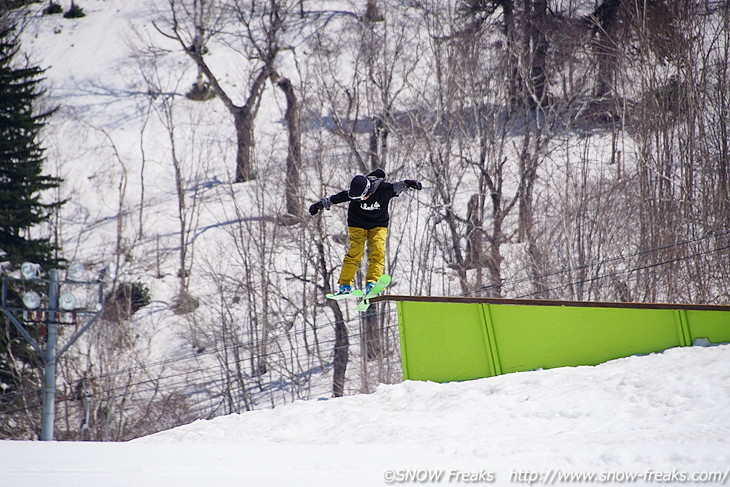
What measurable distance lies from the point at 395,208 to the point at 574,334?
19071 mm

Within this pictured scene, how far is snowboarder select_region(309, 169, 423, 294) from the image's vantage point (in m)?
9.23

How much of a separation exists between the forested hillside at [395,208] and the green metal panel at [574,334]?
25.5 ft

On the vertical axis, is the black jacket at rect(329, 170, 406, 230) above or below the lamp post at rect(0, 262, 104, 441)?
above

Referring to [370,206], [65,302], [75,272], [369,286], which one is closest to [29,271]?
[75,272]

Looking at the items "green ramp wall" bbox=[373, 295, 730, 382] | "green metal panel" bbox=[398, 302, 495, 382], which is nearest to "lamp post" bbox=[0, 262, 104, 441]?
"green metal panel" bbox=[398, 302, 495, 382]

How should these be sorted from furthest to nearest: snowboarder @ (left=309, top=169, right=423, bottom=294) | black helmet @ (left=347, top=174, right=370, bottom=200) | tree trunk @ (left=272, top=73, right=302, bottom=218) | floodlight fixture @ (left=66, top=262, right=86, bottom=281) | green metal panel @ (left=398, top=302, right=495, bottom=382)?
tree trunk @ (left=272, top=73, right=302, bottom=218), floodlight fixture @ (left=66, top=262, right=86, bottom=281), green metal panel @ (left=398, top=302, right=495, bottom=382), snowboarder @ (left=309, top=169, right=423, bottom=294), black helmet @ (left=347, top=174, right=370, bottom=200)

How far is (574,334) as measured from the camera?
1036cm

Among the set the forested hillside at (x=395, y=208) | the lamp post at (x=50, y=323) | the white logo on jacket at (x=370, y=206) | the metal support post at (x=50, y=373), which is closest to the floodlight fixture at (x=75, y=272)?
the lamp post at (x=50, y=323)

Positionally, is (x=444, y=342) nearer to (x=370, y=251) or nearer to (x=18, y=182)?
(x=370, y=251)

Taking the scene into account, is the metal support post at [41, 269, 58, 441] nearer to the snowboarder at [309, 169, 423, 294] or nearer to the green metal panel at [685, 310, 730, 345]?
the snowboarder at [309, 169, 423, 294]

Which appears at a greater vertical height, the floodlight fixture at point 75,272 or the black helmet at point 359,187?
the black helmet at point 359,187

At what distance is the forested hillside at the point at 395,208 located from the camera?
77.4ft

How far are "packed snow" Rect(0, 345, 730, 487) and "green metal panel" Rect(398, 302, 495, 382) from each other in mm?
936

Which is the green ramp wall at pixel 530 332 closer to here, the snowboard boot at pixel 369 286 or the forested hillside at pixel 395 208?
the snowboard boot at pixel 369 286
